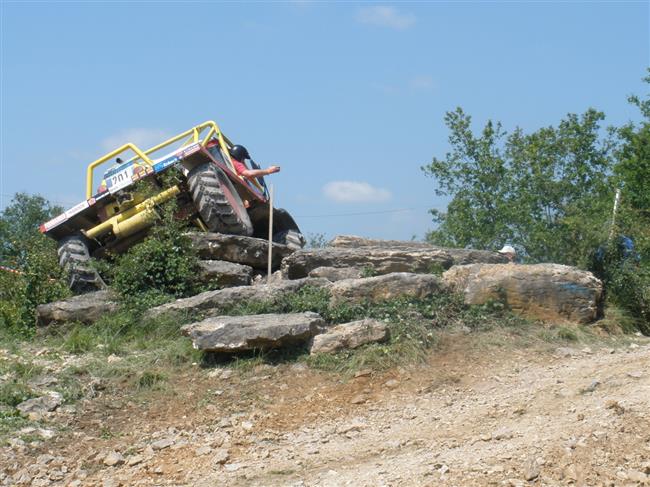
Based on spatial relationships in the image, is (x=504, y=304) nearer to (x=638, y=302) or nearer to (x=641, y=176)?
(x=638, y=302)

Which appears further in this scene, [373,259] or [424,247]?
[424,247]

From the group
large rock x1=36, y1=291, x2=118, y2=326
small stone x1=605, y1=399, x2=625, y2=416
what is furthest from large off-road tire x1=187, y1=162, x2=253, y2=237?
small stone x1=605, y1=399, x2=625, y2=416

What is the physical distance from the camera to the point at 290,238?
15766 millimetres

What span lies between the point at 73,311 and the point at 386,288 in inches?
149

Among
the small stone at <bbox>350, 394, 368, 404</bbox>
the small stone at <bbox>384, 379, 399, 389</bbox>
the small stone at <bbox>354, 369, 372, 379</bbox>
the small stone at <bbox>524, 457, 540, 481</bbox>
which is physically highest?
the small stone at <bbox>354, 369, 372, 379</bbox>

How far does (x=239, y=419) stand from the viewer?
8438mm

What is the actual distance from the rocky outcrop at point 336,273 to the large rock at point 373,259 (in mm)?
202

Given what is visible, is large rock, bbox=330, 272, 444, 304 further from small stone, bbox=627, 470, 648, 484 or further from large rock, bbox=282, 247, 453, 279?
small stone, bbox=627, 470, 648, 484

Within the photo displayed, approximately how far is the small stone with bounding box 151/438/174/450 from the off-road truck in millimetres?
5528

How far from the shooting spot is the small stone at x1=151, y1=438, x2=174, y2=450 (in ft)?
25.9

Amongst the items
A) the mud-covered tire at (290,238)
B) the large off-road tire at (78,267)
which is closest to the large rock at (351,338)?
the large off-road tire at (78,267)

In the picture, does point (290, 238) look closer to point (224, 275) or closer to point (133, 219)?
point (133, 219)

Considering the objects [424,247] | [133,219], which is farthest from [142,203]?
[424,247]

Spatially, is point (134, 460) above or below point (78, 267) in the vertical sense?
below
